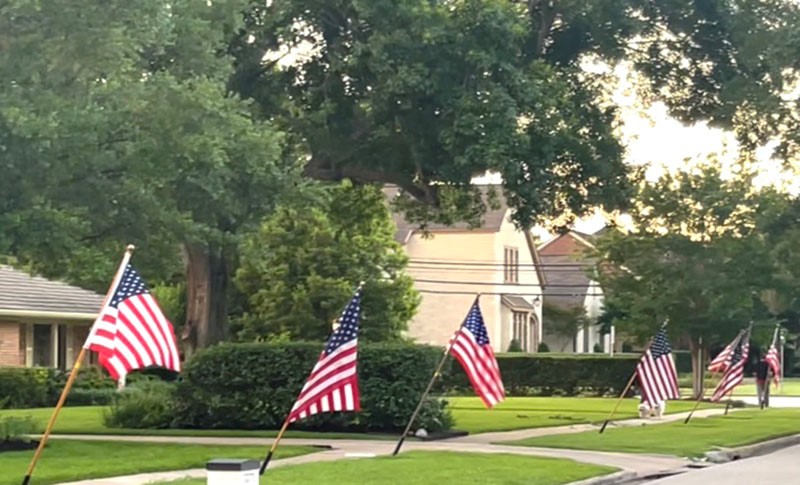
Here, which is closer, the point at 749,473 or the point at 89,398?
the point at 749,473

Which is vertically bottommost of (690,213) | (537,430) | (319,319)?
(537,430)

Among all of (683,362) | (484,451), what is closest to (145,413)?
(484,451)

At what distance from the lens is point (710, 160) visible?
151 ft

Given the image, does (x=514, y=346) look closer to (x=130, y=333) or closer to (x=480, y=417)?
(x=480, y=417)

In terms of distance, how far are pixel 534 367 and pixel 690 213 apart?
10.4 meters

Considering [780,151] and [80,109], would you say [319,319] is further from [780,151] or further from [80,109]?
[80,109]

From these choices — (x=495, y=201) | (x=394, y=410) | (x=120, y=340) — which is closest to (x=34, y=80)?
(x=120, y=340)

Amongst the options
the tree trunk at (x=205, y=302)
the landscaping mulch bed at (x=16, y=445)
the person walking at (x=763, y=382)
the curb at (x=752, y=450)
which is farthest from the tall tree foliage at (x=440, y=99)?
the person walking at (x=763, y=382)

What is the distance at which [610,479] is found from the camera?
18344 millimetres

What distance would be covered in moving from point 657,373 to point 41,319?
70.8 feet

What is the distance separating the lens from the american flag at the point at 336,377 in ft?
59.6

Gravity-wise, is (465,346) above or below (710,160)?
below

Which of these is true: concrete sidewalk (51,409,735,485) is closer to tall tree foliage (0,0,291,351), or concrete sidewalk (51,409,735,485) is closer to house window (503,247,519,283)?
tall tree foliage (0,0,291,351)

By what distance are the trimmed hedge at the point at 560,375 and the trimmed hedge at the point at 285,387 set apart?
25727 millimetres
